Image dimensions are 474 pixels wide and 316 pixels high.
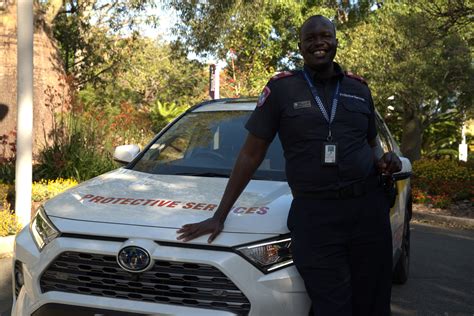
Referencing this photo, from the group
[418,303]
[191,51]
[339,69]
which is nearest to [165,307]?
[339,69]

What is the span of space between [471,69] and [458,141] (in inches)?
505

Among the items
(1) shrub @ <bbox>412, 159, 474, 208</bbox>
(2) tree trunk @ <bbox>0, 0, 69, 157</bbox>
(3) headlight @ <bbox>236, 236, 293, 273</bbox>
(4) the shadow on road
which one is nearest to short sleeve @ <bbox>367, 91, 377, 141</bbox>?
(3) headlight @ <bbox>236, 236, 293, 273</bbox>

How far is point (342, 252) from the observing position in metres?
2.69

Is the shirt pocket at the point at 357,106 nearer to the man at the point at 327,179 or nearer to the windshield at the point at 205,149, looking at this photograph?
the man at the point at 327,179

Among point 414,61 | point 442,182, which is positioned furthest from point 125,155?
point 414,61

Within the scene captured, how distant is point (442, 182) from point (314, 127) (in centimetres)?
959

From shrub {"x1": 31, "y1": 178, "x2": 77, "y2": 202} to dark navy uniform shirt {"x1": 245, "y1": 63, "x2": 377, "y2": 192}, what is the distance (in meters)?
6.33

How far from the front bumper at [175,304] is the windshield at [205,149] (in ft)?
A: 3.40

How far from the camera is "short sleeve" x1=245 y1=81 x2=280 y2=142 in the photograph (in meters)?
2.80

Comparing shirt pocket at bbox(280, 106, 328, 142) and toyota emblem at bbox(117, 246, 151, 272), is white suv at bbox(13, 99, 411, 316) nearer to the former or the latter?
toyota emblem at bbox(117, 246, 151, 272)

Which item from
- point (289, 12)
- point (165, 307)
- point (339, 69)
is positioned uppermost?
point (289, 12)

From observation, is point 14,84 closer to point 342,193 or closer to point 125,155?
point 125,155

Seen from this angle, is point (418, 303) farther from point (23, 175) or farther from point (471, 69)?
point (471, 69)

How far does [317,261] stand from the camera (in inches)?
104
